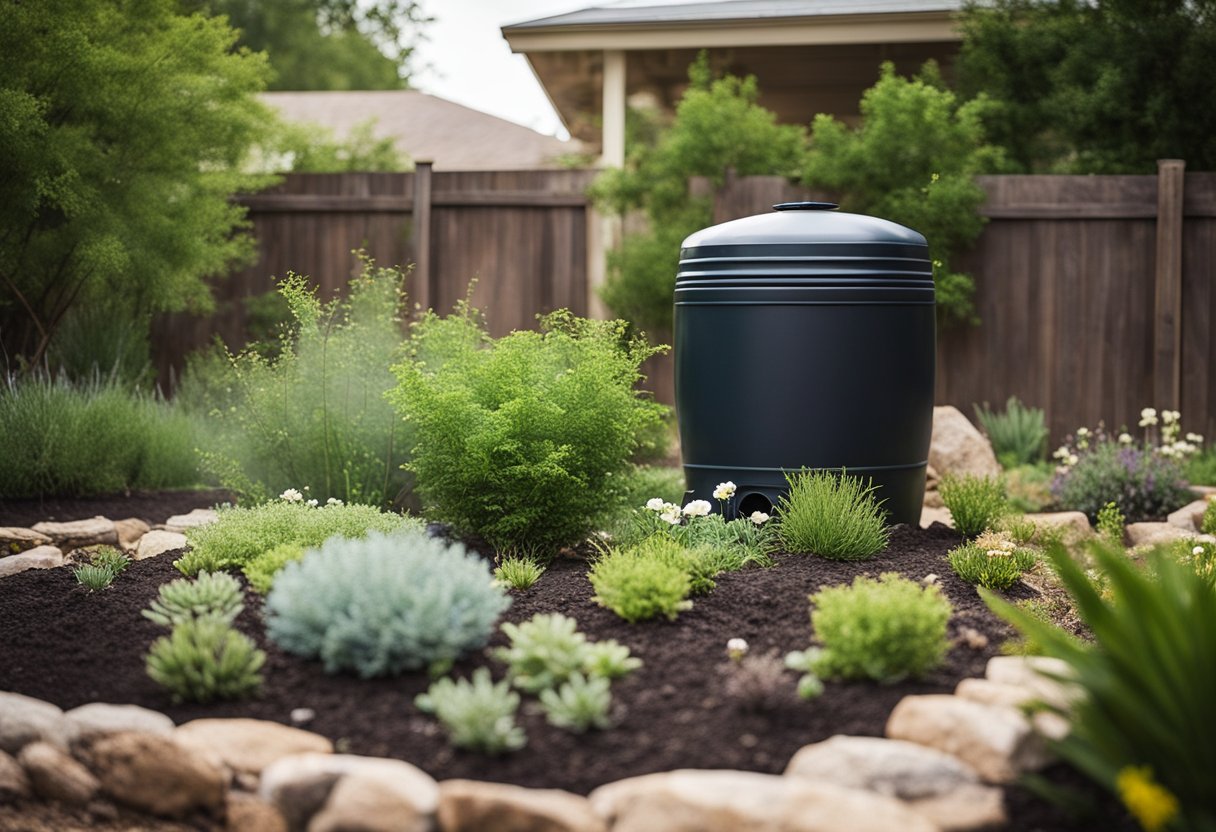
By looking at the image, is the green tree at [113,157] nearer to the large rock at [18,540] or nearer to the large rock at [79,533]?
the large rock at [79,533]

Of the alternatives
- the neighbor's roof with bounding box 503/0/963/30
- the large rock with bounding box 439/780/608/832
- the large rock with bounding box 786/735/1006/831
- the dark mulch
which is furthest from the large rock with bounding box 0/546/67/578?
the neighbor's roof with bounding box 503/0/963/30

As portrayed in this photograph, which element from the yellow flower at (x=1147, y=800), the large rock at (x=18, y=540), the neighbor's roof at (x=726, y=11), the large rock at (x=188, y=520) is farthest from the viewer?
the neighbor's roof at (x=726, y=11)

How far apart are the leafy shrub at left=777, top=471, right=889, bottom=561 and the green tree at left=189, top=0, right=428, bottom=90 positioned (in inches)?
667

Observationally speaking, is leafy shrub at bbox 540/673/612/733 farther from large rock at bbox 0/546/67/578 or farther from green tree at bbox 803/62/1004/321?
green tree at bbox 803/62/1004/321

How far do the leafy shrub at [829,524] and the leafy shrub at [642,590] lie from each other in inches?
34.0

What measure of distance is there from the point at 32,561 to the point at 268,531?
4.39 ft

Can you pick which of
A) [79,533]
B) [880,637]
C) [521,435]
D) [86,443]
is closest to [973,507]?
[521,435]

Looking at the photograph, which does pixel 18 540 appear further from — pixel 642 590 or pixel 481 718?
pixel 481 718

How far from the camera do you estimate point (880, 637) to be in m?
2.91

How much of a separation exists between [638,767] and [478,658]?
70 centimetres

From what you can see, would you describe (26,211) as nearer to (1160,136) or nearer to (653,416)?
(653,416)

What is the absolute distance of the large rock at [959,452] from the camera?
23.1ft

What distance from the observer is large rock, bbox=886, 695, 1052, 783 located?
8.36ft

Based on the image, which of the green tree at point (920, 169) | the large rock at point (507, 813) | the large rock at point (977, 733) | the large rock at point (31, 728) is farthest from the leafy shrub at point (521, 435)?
the green tree at point (920, 169)
